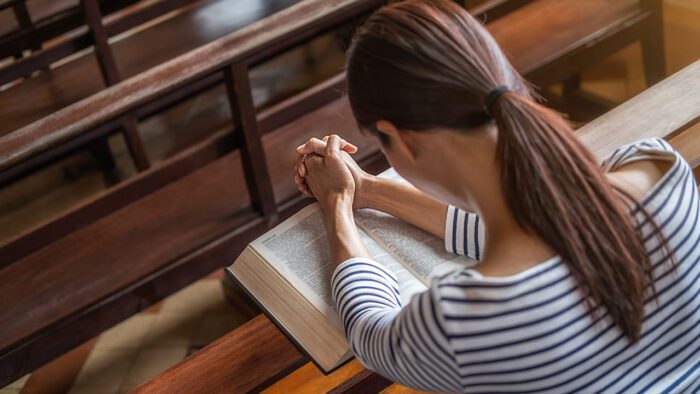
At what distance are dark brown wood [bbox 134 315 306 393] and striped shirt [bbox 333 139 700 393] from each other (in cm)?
27

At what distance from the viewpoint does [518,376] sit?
1.14 meters

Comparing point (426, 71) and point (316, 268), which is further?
point (316, 268)

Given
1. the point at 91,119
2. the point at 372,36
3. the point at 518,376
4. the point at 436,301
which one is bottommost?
the point at 91,119

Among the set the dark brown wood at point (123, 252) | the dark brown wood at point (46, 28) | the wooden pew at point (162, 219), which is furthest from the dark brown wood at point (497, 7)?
the dark brown wood at point (46, 28)

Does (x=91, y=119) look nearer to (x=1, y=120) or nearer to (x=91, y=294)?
(x=91, y=294)

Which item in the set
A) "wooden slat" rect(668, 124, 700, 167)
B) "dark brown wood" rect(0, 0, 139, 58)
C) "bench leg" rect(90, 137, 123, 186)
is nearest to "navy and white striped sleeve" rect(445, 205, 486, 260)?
"wooden slat" rect(668, 124, 700, 167)

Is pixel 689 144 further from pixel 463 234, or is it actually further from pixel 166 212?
pixel 166 212

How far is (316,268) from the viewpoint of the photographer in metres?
1.52

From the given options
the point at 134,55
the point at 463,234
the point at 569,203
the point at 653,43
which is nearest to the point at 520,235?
the point at 569,203

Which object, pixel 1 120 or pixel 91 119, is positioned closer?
pixel 91 119

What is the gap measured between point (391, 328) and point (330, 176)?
47cm

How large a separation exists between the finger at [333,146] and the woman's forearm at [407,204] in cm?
9

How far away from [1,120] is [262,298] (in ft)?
6.86

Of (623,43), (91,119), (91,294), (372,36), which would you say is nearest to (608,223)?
(372,36)
